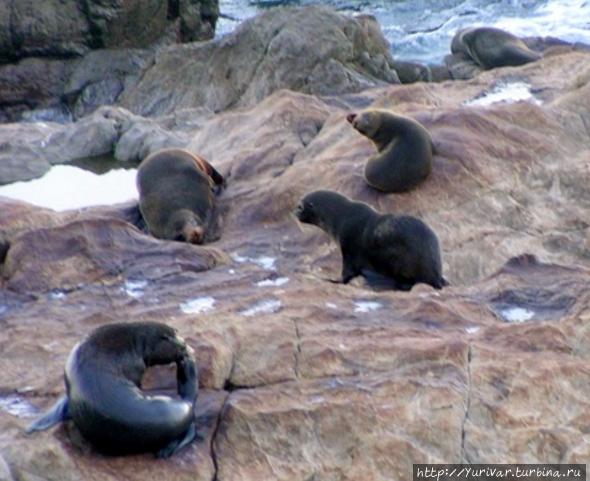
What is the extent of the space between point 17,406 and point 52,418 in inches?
13.4

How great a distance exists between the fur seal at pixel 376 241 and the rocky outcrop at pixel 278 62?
22.3ft

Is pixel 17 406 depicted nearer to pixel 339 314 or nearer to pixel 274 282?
pixel 339 314

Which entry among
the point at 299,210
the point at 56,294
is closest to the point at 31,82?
→ the point at 299,210

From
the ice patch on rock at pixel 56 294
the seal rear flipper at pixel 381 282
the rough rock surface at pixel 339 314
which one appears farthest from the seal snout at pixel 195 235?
the ice patch on rock at pixel 56 294

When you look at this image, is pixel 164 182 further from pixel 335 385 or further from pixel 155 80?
pixel 155 80

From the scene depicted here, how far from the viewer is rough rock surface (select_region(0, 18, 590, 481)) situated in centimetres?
515

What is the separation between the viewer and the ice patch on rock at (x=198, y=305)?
Answer: 6.39 metres

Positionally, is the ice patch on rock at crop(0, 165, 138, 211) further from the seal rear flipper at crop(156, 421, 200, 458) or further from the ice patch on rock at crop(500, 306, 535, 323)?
the seal rear flipper at crop(156, 421, 200, 458)

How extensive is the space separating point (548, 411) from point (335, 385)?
0.81 metres

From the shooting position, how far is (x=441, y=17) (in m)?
24.5

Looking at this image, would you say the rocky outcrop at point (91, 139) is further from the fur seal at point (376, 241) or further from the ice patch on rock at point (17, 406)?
the ice patch on rock at point (17, 406)

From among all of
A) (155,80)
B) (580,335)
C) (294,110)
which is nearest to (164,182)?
(294,110)

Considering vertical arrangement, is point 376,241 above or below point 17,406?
below

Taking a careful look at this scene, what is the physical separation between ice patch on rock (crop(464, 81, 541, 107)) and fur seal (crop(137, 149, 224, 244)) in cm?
203
